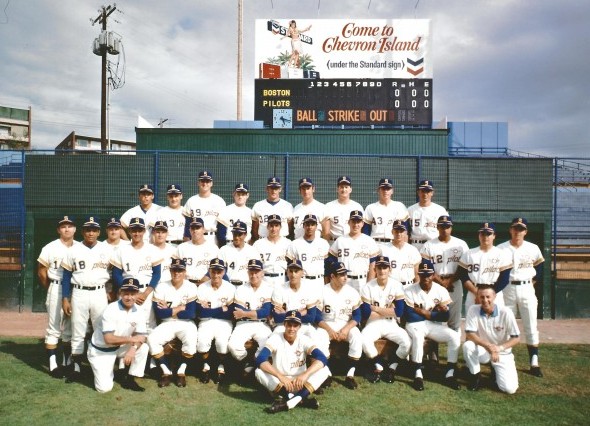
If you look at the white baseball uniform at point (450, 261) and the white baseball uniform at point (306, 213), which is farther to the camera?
the white baseball uniform at point (306, 213)

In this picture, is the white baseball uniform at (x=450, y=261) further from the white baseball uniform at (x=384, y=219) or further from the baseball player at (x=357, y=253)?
the baseball player at (x=357, y=253)

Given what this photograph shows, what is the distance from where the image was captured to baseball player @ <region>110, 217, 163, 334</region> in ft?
19.4

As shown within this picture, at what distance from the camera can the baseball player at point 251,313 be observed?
555cm

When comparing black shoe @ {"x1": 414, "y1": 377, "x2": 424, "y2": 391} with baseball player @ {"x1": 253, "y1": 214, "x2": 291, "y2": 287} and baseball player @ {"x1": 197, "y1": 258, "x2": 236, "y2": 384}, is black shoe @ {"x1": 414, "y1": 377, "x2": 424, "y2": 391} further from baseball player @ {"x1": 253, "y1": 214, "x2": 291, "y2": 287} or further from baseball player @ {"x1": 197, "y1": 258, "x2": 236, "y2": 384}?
baseball player @ {"x1": 197, "y1": 258, "x2": 236, "y2": 384}

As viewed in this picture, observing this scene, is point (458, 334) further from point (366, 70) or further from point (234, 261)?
Result: point (366, 70)

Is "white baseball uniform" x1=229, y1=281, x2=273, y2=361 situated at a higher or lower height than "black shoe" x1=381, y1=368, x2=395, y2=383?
higher

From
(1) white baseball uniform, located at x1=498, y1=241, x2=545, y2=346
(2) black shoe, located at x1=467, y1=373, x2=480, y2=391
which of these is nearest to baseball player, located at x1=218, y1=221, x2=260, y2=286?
(2) black shoe, located at x1=467, y1=373, x2=480, y2=391

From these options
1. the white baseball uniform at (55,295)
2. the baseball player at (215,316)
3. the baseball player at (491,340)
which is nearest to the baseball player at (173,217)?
the baseball player at (215,316)

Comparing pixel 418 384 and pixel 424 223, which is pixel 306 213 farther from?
pixel 418 384

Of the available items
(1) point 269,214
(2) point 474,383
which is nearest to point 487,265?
(2) point 474,383

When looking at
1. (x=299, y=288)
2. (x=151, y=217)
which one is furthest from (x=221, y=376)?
(x=151, y=217)

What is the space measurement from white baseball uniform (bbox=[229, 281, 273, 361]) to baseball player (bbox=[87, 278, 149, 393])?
1185 mm

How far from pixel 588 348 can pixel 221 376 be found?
6184 mm

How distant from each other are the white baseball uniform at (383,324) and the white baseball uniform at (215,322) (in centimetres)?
189
